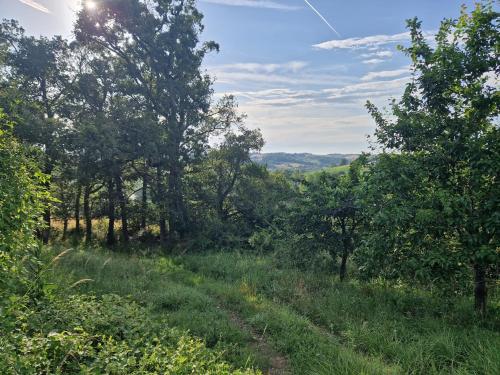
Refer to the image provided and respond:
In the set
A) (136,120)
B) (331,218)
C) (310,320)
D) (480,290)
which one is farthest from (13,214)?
(136,120)

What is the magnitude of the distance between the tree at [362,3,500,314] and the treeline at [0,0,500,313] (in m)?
0.03

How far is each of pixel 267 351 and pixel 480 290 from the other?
Result: 483cm

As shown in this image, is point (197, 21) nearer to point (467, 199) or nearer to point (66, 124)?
point (66, 124)

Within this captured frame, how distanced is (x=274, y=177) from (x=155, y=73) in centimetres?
1017

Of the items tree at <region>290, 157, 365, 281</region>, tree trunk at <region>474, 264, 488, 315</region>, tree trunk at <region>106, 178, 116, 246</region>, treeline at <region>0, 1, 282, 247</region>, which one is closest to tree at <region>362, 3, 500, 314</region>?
tree trunk at <region>474, 264, 488, 315</region>

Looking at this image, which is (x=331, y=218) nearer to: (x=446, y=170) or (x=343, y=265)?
(x=343, y=265)

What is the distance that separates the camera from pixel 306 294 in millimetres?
8773

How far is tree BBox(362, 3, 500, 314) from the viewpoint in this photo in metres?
5.92

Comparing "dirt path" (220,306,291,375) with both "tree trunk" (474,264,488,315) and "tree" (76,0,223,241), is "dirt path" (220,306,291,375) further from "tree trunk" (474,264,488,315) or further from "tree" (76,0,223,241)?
"tree" (76,0,223,241)

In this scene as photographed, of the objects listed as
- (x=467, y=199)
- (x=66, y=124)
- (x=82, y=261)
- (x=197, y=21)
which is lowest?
(x=82, y=261)

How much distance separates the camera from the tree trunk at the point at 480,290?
652 centimetres

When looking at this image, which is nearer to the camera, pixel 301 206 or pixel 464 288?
pixel 464 288

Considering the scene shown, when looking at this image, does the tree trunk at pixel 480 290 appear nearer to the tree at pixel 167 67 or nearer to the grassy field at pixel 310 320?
the grassy field at pixel 310 320

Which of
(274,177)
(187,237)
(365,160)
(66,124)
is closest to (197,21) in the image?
(66,124)
